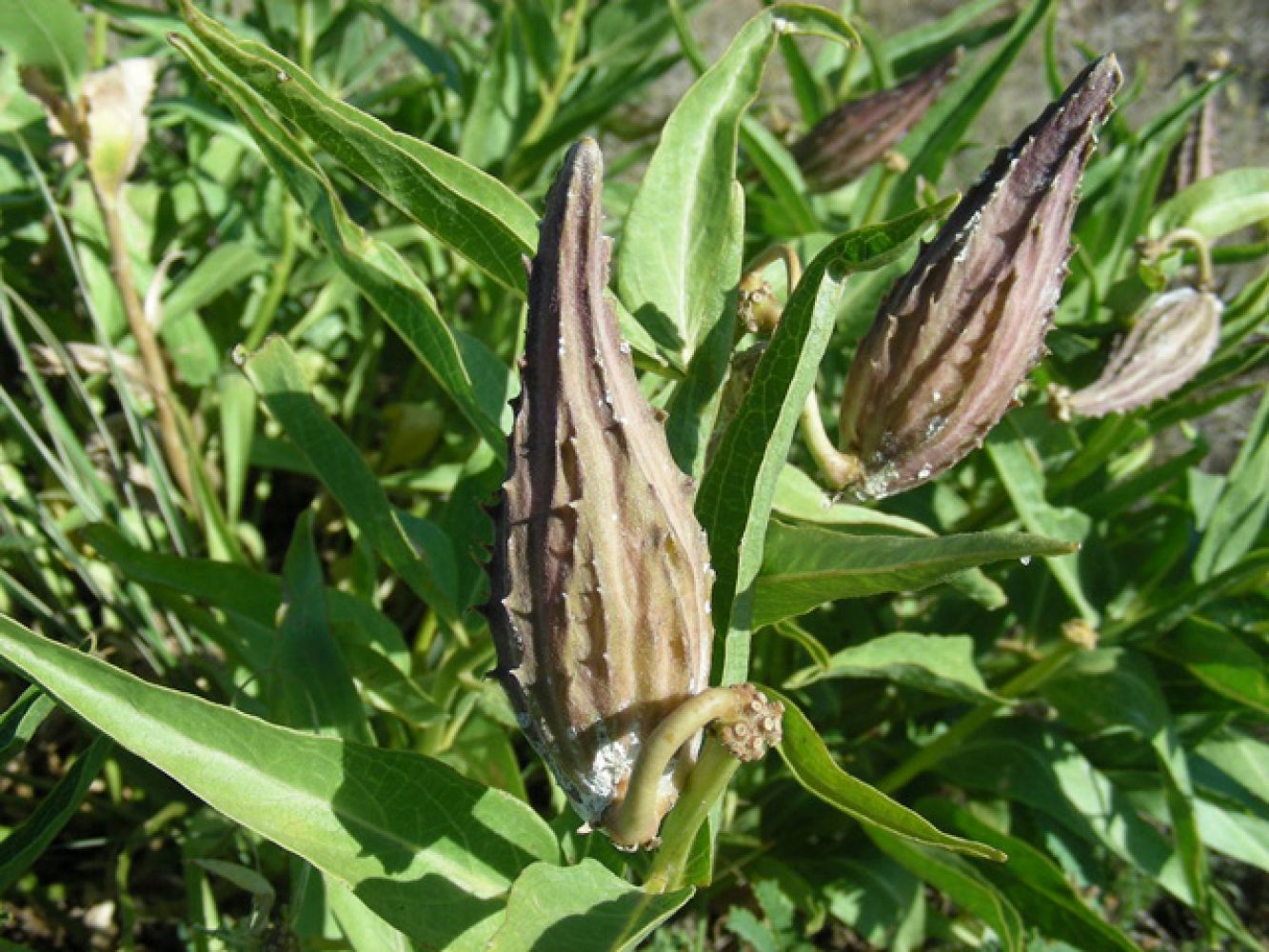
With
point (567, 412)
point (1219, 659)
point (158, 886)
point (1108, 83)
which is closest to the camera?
point (567, 412)

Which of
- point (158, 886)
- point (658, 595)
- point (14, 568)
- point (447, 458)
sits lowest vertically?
point (158, 886)

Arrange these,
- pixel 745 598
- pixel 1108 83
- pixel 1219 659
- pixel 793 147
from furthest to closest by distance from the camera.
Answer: pixel 793 147 < pixel 1219 659 < pixel 1108 83 < pixel 745 598

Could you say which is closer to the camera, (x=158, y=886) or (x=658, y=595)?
(x=658, y=595)

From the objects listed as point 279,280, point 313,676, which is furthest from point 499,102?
point 313,676

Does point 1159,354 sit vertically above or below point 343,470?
below

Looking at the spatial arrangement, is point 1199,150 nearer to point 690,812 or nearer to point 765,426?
point 765,426

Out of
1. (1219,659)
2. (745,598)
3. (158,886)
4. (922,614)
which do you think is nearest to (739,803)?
(922,614)

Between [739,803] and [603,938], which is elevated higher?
[603,938]

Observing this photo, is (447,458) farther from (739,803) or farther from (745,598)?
(745,598)

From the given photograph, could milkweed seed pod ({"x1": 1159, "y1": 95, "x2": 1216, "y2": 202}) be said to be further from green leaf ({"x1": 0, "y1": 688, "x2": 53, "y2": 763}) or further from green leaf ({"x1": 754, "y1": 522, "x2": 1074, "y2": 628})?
green leaf ({"x1": 0, "y1": 688, "x2": 53, "y2": 763})
